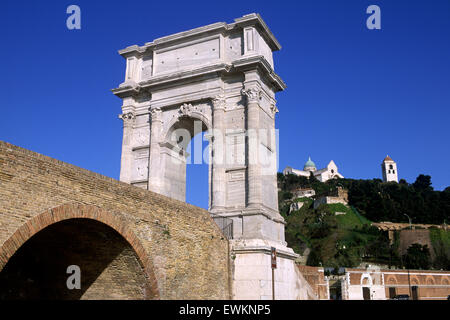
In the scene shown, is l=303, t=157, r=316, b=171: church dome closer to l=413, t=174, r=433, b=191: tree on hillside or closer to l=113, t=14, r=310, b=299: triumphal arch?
l=413, t=174, r=433, b=191: tree on hillside

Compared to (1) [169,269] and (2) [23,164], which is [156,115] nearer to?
(1) [169,269]

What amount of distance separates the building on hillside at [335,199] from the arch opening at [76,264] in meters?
91.9

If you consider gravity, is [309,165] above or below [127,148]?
above

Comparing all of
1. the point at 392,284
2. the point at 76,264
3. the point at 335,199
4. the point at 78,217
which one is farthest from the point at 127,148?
the point at 335,199

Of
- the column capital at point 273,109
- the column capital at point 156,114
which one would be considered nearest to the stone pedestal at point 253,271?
the column capital at point 273,109

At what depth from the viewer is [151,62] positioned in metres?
24.0

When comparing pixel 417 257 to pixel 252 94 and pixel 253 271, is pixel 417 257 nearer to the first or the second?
pixel 252 94

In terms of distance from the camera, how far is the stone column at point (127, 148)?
74.8 ft

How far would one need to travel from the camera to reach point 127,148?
2308 cm

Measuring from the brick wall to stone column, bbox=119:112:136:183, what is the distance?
7309mm

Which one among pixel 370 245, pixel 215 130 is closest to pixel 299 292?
pixel 215 130

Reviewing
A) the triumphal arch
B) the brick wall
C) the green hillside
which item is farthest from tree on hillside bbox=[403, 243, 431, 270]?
the brick wall

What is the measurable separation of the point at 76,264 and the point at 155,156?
9.55 meters
